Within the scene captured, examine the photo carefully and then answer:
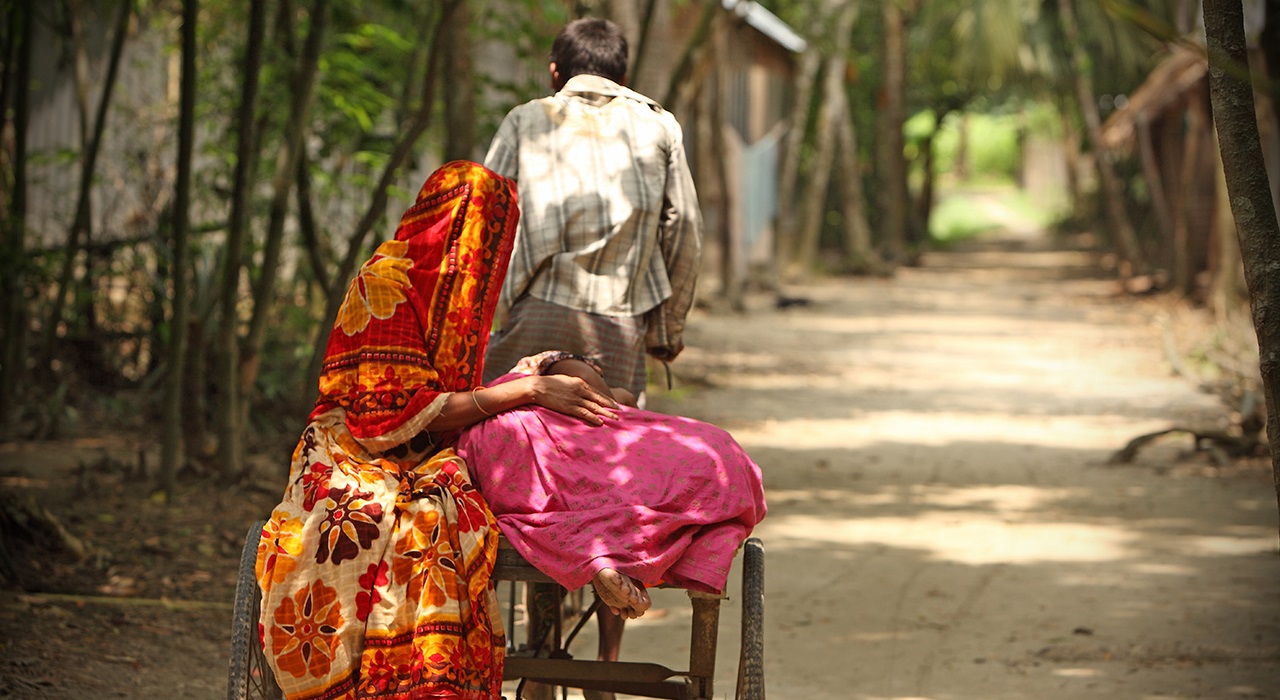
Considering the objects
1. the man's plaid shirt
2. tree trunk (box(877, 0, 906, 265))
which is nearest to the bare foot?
the man's plaid shirt

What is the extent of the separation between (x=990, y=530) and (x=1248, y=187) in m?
4.06

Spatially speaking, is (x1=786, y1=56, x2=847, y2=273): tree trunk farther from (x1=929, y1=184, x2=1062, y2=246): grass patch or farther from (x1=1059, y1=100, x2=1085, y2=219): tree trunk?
(x1=1059, y1=100, x2=1085, y2=219): tree trunk

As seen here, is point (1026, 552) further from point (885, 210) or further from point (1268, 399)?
point (885, 210)

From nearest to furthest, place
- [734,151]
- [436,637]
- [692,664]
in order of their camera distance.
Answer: [436,637] < [692,664] < [734,151]

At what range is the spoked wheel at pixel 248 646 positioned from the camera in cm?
282

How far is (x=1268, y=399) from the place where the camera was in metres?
3.05

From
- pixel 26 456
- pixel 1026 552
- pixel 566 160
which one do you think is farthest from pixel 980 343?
pixel 566 160

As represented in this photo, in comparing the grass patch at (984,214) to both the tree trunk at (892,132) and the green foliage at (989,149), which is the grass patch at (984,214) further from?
the tree trunk at (892,132)

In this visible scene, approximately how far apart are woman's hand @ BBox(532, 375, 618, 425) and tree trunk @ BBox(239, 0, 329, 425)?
333cm

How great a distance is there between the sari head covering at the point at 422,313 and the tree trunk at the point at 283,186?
120 inches

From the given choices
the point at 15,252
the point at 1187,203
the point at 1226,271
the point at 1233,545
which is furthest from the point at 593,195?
the point at 1187,203

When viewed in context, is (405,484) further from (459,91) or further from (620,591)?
(459,91)

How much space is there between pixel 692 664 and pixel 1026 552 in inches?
148

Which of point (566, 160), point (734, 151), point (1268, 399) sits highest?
point (734, 151)
